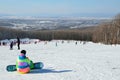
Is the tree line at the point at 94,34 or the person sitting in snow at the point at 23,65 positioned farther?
the tree line at the point at 94,34

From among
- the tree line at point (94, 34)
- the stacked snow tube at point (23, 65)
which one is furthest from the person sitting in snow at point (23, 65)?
the tree line at point (94, 34)

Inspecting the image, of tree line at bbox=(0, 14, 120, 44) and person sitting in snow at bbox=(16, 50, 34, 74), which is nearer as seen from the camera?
person sitting in snow at bbox=(16, 50, 34, 74)

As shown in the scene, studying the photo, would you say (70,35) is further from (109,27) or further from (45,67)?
→ (45,67)

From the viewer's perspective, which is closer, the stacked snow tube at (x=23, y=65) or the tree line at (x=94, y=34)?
the stacked snow tube at (x=23, y=65)

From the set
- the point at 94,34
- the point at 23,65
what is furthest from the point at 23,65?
the point at 94,34

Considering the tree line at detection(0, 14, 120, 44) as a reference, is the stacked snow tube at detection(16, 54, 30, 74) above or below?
above

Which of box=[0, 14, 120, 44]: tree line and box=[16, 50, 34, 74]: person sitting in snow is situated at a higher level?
box=[16, 50, 34, 74]: person sitting in snow

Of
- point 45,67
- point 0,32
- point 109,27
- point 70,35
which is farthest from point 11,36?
point 45,67

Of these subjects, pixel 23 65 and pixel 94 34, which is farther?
pixel 94 34

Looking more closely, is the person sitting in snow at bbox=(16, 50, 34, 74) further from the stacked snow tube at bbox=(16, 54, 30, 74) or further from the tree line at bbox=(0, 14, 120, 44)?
the tree line at bbox=(0, 14, 120, 44)

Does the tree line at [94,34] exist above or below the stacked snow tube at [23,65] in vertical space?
below

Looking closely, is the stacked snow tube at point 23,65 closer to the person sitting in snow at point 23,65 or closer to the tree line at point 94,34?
the person sitting in snow at point 23,65

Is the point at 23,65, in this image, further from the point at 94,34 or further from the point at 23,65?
the point at 94,34

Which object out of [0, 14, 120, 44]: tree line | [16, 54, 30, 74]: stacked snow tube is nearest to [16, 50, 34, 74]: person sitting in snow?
[16, 54, 30, 74]: stacked snow tube
